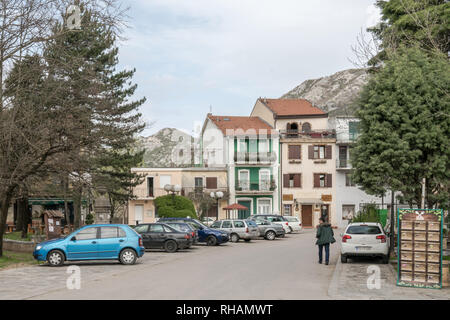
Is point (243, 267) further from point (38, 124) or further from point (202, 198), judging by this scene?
point (202, 198)

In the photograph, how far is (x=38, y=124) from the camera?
66.2ft

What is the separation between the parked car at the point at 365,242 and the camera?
20.4 meters

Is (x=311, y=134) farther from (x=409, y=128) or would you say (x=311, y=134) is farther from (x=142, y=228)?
(x=409, y=128)

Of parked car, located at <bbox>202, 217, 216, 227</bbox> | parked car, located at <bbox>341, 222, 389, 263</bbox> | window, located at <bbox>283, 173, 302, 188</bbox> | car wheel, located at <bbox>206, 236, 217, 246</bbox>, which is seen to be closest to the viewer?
parked car, located at <bbox>341, 222, 389, 263</bbox>

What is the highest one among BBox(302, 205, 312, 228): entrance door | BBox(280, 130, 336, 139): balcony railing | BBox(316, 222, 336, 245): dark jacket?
BBox(280, 130, 336, 139): balcony railing

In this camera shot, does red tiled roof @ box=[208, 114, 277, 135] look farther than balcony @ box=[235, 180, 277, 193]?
Yes

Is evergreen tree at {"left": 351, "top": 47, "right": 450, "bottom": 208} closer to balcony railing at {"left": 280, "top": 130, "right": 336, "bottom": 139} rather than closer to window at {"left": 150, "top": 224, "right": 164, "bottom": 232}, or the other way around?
window at {"left": 150, "top": 224, "right": 164, "bottom": 232}

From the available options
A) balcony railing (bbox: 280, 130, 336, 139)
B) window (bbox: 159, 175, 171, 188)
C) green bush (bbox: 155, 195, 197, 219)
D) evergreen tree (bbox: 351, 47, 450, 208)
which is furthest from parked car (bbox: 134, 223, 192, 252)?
balcony railing (bbox: 280, 130, 336, 139)

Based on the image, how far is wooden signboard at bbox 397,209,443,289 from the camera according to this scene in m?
14.0

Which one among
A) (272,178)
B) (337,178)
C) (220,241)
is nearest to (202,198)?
(272,178)

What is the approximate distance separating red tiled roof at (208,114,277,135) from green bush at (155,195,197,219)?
49.7 ft

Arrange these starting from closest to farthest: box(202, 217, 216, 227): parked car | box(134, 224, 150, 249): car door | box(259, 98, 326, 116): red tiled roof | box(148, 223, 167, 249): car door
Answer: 1. box(148, 223, 167, 249): car door
2. box(134, 224, 150, 249): car door
3. box(202, 217, 216, 227): parked car
4. box(259, 98, 326, 116): red tiled roof

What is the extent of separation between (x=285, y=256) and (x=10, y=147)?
12.3 metres

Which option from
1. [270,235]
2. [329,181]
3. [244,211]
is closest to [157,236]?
[270,235]
